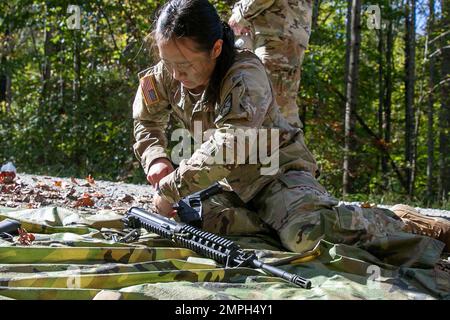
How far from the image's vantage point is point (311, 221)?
324cm

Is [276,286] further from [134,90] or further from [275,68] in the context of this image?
[134,90]

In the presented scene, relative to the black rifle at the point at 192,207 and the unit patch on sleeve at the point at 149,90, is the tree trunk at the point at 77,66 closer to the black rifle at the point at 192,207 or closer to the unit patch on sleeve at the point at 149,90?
the unit patch on sleeve at the point at 149,90

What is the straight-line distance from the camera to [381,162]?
47.9 ft

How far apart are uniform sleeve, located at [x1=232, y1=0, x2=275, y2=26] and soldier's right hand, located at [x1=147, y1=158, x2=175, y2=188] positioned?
1795 mm

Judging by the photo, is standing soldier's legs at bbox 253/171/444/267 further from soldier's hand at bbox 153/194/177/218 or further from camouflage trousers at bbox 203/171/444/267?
soldier's hand at bbox 153/194/177/218

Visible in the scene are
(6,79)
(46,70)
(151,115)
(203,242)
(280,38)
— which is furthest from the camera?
(6,79)

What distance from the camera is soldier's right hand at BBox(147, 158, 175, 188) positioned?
3.59 m

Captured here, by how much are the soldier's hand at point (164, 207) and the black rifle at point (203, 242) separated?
0.11 metres

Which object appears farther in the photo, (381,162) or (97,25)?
(381,162)

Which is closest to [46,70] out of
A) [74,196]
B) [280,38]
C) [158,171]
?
[74,196]

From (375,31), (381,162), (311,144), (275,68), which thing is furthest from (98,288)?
(375,31)

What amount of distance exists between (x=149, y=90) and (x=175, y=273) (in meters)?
1.48

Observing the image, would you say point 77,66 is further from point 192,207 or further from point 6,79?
point 192,207
